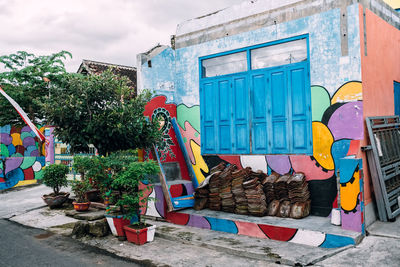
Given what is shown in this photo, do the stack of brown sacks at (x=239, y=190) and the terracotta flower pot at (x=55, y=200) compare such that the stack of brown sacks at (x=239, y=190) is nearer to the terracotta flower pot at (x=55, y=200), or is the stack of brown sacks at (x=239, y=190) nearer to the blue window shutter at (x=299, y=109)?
the blue window shutter at (x=299, y=109)

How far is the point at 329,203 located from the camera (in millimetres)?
7082

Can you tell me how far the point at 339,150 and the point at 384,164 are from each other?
3.23ft

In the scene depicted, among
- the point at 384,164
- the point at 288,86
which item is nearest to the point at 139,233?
the point at 288,86

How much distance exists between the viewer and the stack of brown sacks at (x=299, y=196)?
7035 millimetres

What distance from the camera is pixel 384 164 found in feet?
23.1

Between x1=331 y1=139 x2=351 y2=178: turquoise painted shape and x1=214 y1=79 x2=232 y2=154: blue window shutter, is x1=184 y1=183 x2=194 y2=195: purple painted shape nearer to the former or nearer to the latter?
x1=214 y1=79 x2=232 y2=154: blue window shutter

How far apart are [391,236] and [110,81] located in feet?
21.5

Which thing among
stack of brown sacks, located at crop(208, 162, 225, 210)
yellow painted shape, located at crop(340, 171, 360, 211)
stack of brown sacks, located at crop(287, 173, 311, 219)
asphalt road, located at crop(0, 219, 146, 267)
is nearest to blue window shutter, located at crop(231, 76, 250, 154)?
stack of brown sacks, located at crop(208, 162, 225, 210)

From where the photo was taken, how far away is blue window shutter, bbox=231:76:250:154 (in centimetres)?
852

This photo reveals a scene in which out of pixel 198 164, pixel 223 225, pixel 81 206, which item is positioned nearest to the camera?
pixel 223 225

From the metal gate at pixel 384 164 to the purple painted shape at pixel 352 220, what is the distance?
1.13 m

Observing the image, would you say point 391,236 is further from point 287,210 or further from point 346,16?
point 346,16

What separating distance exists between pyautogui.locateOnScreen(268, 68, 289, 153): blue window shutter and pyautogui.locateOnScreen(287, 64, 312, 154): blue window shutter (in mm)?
129

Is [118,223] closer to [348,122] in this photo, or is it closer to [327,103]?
[327,103]
